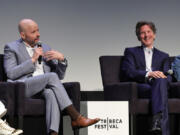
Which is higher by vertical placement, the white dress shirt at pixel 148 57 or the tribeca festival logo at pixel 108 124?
the white dress shirt at pixel 148 57

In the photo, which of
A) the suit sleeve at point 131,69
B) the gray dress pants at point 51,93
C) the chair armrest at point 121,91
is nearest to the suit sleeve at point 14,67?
the gray dress pants at point 51,93

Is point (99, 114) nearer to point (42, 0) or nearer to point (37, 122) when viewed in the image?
point (37, 122)

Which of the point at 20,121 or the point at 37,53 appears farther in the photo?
the point at 37,53

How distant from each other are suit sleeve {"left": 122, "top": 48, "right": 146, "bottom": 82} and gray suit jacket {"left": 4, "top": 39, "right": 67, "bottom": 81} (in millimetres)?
689

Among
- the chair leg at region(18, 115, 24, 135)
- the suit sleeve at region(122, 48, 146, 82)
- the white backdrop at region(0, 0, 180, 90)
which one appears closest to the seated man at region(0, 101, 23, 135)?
the chair leg at region(18, 115, 24, 135)

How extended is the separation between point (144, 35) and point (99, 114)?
1183 millimetres

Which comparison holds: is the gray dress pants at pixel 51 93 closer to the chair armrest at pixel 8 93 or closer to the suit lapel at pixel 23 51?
the chair armrest at pixel 8 93

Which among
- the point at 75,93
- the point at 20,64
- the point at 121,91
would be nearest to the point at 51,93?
the point at 75,93

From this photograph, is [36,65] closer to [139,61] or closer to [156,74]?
[139,61]

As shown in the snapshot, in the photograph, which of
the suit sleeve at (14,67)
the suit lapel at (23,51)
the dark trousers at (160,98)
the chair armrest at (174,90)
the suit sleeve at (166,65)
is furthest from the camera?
the suit sleeve at (166,65)

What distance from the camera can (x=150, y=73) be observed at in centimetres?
541

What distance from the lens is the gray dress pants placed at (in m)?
4.86

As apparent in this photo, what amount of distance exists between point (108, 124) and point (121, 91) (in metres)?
0.52

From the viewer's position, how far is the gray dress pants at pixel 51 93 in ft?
15.9
